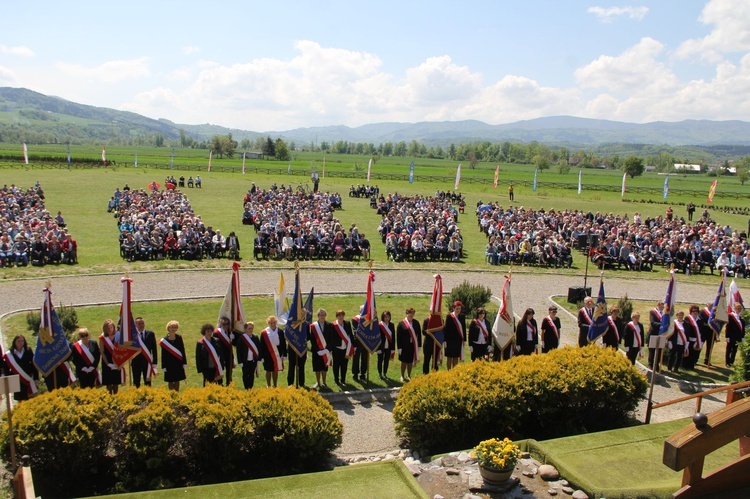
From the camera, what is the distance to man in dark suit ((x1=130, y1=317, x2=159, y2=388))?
10.8 meters

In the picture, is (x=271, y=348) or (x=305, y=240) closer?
(x=271, y=348)

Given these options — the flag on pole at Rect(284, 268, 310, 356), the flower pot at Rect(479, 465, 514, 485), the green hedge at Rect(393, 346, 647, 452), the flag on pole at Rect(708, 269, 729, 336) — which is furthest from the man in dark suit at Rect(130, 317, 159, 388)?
the flag on pole at Rect(708, 269, 729, 336)

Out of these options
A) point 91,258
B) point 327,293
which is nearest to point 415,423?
point 327,293

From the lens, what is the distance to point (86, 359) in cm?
1026

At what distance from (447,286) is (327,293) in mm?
4722

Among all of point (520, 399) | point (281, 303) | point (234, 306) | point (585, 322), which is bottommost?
point (520, 399)

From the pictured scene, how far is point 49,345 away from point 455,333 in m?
7.63

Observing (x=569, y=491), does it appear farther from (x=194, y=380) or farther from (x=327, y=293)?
(x=327, y=293)

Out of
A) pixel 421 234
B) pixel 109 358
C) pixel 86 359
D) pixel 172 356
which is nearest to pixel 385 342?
pixel 172 356

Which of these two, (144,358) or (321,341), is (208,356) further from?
(321,341)

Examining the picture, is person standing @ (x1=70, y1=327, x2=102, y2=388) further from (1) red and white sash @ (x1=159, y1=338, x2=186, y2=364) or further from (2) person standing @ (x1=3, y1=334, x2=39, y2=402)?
(1) red and white sash @ (x1=159, y1=338, x2=186, y2=364)

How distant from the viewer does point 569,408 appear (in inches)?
388

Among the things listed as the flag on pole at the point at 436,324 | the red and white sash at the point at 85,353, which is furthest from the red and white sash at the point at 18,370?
the flag on pole at the point at 436,324

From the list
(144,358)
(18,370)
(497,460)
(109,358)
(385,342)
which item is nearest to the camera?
(497,460)
